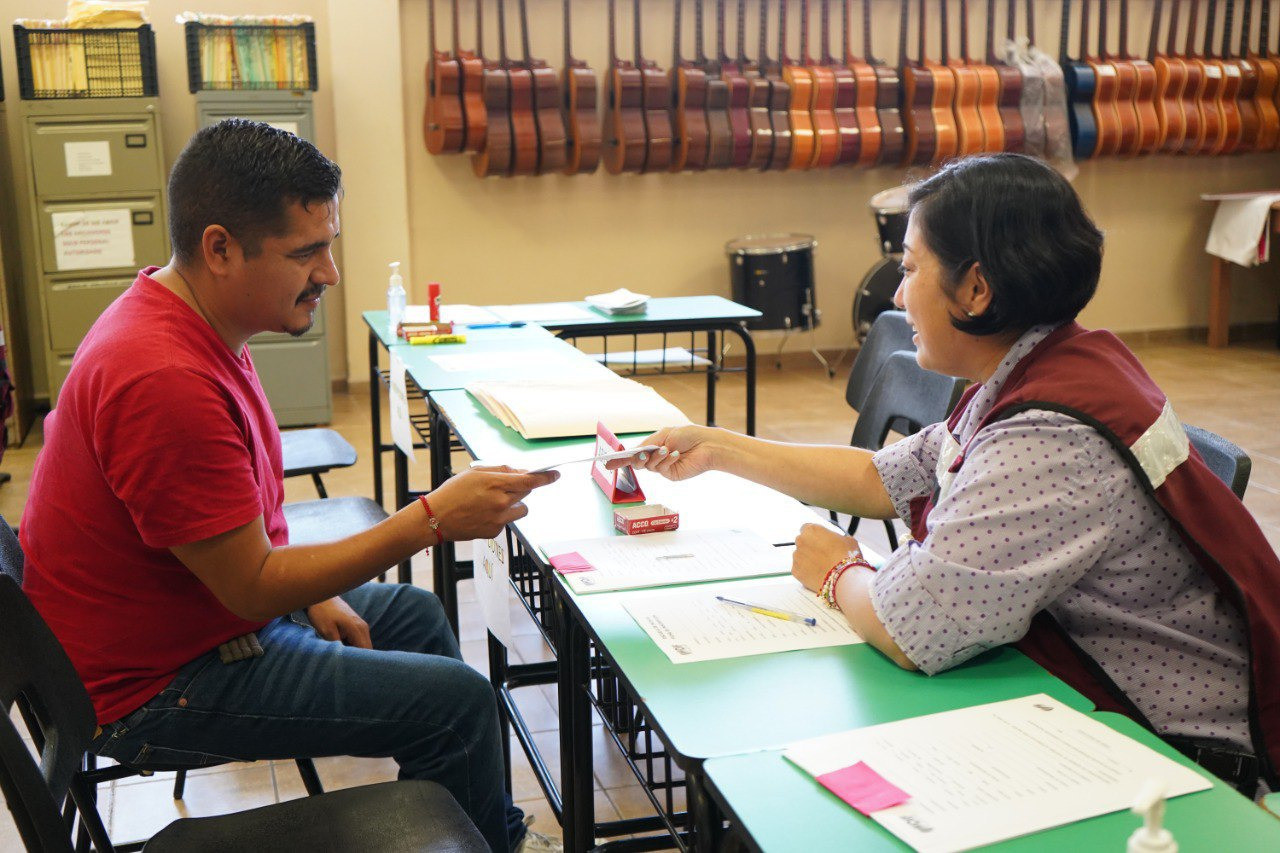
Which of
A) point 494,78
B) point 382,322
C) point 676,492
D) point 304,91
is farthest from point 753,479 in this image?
point 494,78

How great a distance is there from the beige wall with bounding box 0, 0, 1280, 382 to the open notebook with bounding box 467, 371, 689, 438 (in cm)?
365

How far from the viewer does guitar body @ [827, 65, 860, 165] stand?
21.5 feet

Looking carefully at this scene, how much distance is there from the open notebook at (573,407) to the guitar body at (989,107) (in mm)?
4632

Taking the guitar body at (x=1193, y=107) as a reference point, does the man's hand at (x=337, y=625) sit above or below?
below

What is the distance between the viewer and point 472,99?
239 inches

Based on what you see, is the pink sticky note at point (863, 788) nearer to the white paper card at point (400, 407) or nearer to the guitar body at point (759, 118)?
the white paper card at point (400, 407)

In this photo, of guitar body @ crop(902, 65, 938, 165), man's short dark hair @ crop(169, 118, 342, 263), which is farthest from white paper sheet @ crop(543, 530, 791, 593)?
guitar body @ crop(902, 65, 938, 165)

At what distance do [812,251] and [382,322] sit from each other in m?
3.16

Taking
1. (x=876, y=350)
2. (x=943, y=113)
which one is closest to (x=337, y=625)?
(x=876, y=350)

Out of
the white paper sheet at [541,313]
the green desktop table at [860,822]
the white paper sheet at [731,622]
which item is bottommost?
the green desktop table at [860,822]

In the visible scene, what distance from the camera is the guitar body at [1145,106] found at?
6.99m

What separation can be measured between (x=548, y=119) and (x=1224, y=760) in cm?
523

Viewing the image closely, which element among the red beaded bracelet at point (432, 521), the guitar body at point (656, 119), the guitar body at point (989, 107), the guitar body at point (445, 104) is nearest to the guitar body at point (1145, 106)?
the guitar body at point (989, 107)

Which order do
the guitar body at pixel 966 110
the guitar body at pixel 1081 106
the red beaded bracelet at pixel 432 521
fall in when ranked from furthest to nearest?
the guitar body at pixel 1081 106
the guitar body at pixel 966 110
the red beaded bracelet at pixel 432 521
